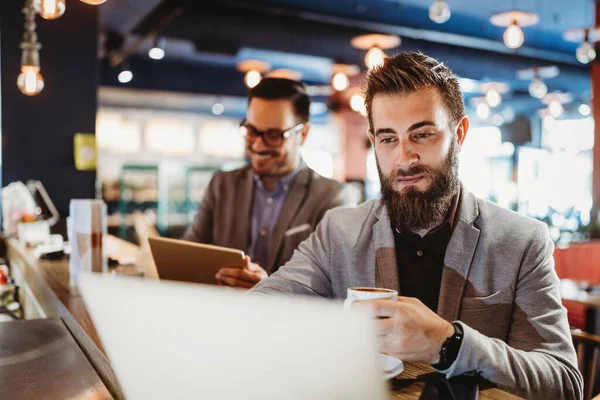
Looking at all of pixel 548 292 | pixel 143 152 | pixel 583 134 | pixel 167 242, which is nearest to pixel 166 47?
pixel 143 152

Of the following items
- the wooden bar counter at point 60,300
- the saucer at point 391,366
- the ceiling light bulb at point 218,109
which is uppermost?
the ceiling light bulb at point 218,109

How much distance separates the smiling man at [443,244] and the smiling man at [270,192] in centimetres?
94

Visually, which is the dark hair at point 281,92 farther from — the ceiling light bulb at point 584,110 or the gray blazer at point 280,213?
the ceiling light bulb at point 584,110

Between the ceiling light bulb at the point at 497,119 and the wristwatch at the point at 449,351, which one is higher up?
the ceiling light bulb at the point at 497,119

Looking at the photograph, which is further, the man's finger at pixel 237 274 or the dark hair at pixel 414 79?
the man's finger at pixel 237 274

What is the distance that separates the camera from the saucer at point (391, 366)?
3.45 feet

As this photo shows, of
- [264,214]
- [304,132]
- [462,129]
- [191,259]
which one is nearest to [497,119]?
[304,132]

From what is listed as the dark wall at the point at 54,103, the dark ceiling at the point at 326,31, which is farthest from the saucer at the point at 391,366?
the dark ceiling at the point at 326,31

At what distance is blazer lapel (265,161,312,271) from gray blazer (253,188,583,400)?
784mm

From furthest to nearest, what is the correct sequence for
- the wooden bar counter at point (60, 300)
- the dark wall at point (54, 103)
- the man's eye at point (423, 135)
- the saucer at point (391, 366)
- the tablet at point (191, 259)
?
1. the dark wall at point (54, 103)
2. the tablet at point (191, 259)
3. the man's eye at point (423, 135)
4. the wooden bar counter at point (60, 300)
5. the saucer at point (391, 366)

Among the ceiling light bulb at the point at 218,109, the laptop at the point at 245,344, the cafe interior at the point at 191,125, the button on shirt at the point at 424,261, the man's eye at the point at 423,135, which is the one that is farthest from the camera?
the ceiling light bulb at the point at 218,109

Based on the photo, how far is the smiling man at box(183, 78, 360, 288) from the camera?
2.67 m

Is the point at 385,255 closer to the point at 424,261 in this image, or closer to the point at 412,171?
the point at 424,261

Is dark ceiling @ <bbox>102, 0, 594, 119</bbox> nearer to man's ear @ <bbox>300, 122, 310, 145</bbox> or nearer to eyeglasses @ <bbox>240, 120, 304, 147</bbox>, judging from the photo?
man's ear @ <bbox>300, 122, 310, 145</bbox>
